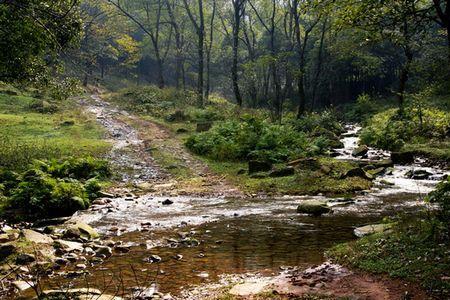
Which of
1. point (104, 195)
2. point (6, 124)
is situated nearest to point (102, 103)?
point (6, 124)

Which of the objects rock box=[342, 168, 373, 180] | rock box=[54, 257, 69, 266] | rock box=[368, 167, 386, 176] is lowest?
rock box=[54, 257, 69, 266]

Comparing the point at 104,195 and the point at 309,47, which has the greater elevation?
the point at 309,47

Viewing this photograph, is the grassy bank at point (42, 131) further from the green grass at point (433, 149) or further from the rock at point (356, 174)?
the green grass at point (433, 149)

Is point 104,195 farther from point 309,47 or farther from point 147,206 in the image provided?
point 309,47

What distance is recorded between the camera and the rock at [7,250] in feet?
25.3

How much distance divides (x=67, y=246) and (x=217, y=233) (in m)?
3.44

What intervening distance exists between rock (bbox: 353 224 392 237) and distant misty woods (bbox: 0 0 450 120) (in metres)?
4.17

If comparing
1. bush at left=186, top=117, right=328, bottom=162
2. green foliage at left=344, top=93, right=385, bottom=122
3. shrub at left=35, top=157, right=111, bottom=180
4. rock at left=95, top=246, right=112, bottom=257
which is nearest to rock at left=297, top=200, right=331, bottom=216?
rock at left=95, top=246, right=112, bottom=257

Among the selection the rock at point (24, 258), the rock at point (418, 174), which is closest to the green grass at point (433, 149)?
the rock at point (418, 174)

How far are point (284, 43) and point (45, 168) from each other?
148 feet

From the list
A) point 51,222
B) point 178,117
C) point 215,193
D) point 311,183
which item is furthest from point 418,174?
point 178,117

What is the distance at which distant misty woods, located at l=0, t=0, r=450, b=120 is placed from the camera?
10.4m

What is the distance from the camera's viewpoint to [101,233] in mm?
10133

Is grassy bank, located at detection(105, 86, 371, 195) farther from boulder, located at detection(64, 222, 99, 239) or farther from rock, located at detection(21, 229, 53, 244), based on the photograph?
rock, located at detection(21, 229, 53, 244)
